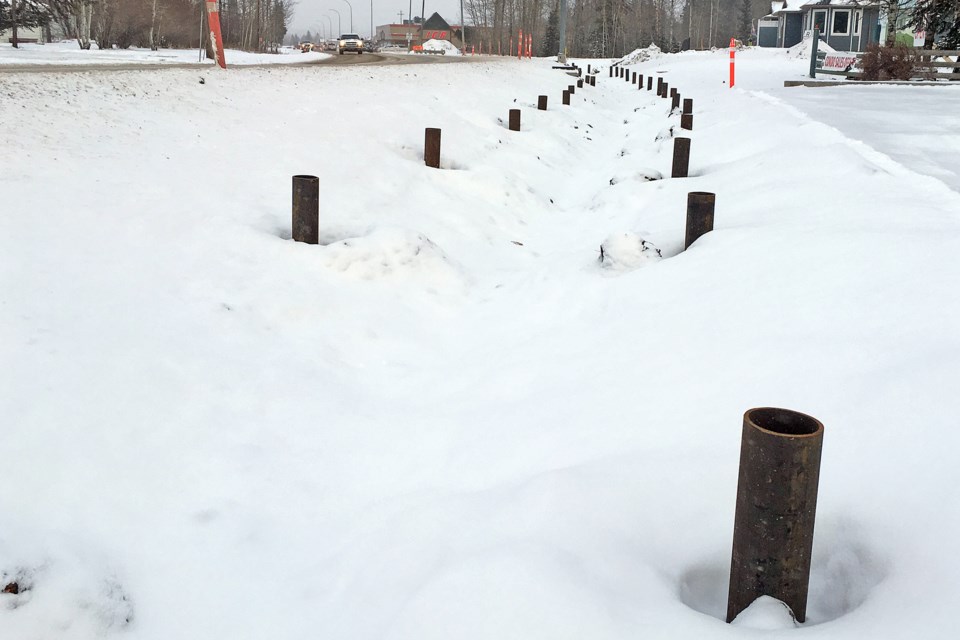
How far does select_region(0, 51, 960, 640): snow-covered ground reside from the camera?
2574 mm

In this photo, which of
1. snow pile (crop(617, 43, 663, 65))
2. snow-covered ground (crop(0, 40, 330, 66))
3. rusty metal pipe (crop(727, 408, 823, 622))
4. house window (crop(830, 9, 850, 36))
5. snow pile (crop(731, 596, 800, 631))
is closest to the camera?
rusty metal pipe (crop(727, 408, 823, 622))

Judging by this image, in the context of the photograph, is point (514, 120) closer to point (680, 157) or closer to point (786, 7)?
point (680, 157)

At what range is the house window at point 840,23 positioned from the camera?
46.7m

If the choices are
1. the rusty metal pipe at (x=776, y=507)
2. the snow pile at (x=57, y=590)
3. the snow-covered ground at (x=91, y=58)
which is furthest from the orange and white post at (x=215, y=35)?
the rusty metal pipe at (x=776, y=507)

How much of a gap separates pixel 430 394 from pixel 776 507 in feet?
8.11

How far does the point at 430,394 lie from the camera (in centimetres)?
440

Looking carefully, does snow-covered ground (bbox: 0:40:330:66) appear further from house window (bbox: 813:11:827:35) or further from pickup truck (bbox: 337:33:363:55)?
house window (bbox: 813:11:827:35)

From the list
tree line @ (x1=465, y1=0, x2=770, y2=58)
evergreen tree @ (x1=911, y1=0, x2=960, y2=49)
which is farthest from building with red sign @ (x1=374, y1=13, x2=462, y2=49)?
evergreen tree @ (x1=911, y1=0, x2=960, y2=49)

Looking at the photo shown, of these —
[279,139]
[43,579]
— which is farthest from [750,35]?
[43,579]

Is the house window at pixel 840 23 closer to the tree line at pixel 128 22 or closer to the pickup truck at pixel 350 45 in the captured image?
the pickup truck at pixel 350 45

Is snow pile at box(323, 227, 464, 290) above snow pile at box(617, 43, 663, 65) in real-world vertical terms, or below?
below

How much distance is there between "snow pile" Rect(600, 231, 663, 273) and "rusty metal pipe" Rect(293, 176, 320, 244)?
6.71 ft

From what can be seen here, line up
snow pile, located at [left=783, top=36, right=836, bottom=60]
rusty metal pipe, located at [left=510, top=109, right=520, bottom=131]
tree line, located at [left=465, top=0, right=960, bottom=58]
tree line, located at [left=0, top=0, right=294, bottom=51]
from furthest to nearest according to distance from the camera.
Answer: tree line, located at [left=465, top=0, right=960, bottom=58], snow pile, located at [left=783, top=36, right=836, bottom=60], tree line, located at [left=0, top=0, right=294, bottom=51], rusty metal pipe, located at [left=510, top=109, right=520, bottom=131]

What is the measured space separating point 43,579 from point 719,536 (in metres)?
2.14
